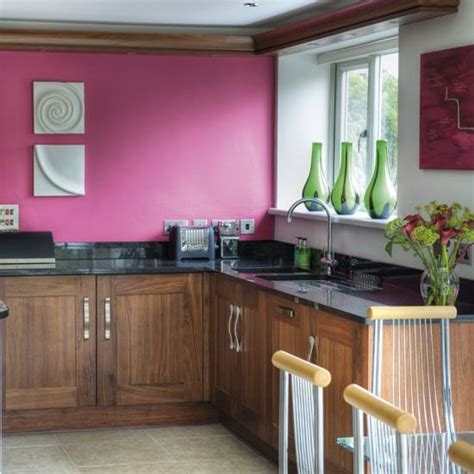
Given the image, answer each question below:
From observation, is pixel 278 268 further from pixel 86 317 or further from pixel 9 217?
pixel 9 217

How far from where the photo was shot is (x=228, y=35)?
21.4 feet

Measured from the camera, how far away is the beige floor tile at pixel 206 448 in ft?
18.2

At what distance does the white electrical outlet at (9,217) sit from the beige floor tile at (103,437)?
123 centimetres

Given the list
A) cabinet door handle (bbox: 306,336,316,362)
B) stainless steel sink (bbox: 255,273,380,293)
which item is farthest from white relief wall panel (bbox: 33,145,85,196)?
cabinet door handle (bbox: 306,336,316,362)

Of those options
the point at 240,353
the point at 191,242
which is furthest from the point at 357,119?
the point at 240,353

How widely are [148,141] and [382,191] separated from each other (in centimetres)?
168

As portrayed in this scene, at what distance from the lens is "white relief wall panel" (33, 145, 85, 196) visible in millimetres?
6402

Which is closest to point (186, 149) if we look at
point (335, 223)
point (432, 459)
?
point (335, 223)

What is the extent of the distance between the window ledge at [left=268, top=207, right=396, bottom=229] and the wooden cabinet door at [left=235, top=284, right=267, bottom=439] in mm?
651

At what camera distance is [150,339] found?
20.0ft

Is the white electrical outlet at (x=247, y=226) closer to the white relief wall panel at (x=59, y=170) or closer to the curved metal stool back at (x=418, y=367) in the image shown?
the white relief wall panel at (x=59, y=170)

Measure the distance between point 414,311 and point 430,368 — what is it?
52cm

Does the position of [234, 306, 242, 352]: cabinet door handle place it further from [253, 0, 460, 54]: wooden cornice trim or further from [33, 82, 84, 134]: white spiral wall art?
[33, 82, 84, 134]: white spiral wall art

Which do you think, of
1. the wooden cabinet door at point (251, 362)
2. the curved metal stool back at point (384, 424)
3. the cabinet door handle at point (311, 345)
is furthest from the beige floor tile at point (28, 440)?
the curved metal stool back at point (384, 424)
